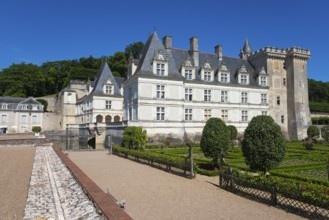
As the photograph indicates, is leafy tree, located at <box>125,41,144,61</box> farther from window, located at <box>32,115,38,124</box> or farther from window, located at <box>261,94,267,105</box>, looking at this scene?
window, located at <box>261,94,267,105</box>

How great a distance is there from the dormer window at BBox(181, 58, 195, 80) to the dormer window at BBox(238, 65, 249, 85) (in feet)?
23.8

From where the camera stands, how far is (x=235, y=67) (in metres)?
38.0

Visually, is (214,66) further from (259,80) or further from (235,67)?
(259,80)

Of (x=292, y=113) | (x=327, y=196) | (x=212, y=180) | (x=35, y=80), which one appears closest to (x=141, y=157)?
(x=212, y=180)

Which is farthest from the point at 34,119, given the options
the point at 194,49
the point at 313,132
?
the point at 313,132

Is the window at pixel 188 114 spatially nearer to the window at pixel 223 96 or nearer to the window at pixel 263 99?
the window at pixel 223 96

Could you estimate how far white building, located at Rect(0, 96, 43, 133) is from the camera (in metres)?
53.6

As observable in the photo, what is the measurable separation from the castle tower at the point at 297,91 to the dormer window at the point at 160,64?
18.5 m

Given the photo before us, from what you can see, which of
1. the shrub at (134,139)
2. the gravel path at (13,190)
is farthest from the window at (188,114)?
the gravel path at (13,190)

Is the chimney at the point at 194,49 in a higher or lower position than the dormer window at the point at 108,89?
higher

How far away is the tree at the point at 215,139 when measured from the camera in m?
13.7

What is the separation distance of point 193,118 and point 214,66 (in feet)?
27.4

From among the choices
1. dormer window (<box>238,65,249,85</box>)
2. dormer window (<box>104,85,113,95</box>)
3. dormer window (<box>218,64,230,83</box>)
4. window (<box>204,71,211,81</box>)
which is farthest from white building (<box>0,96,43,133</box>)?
dormer window (<box>238,65,249,85</box>)

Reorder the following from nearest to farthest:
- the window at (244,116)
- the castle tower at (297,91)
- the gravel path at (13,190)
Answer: the gravel path at (13,190), the window at (244,116), the castle tower at (297,91)
